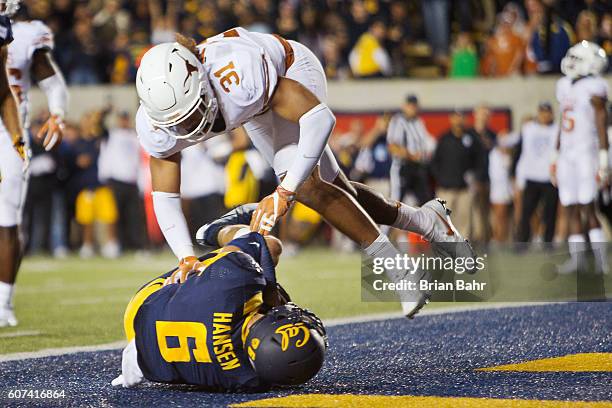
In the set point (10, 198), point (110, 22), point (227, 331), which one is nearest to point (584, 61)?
point (10, 198)

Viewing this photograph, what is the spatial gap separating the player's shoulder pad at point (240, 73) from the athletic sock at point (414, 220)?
1278mm

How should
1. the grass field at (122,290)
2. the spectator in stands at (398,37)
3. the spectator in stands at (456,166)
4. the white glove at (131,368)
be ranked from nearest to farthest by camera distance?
the white glove at (131,368)
the grass field at (122,290)
the spectator in stands at (456,166)
the spectator in stands at (398,37)

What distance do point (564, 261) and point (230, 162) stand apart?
13.7 feet

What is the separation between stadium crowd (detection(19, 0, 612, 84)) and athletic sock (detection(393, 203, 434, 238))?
25.8 feet

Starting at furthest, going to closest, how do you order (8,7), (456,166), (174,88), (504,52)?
1. (504,52)
2. (456,166)
3. (8,7)
4. (174,88)

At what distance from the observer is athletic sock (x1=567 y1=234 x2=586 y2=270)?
28.1 feet

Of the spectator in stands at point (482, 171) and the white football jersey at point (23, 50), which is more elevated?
the white football jersey at point (23, 50)

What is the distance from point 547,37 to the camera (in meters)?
12.5

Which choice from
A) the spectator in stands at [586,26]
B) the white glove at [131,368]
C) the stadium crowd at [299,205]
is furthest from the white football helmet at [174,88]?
the stadium crowd at [299,205]

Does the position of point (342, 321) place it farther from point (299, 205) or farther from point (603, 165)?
point (299, 205)

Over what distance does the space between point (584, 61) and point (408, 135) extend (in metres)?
3.39

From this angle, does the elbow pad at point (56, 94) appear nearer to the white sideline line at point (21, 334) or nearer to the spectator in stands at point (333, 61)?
the white sideline line at point (21, 334)

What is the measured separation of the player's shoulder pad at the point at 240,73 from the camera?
14.7ft
